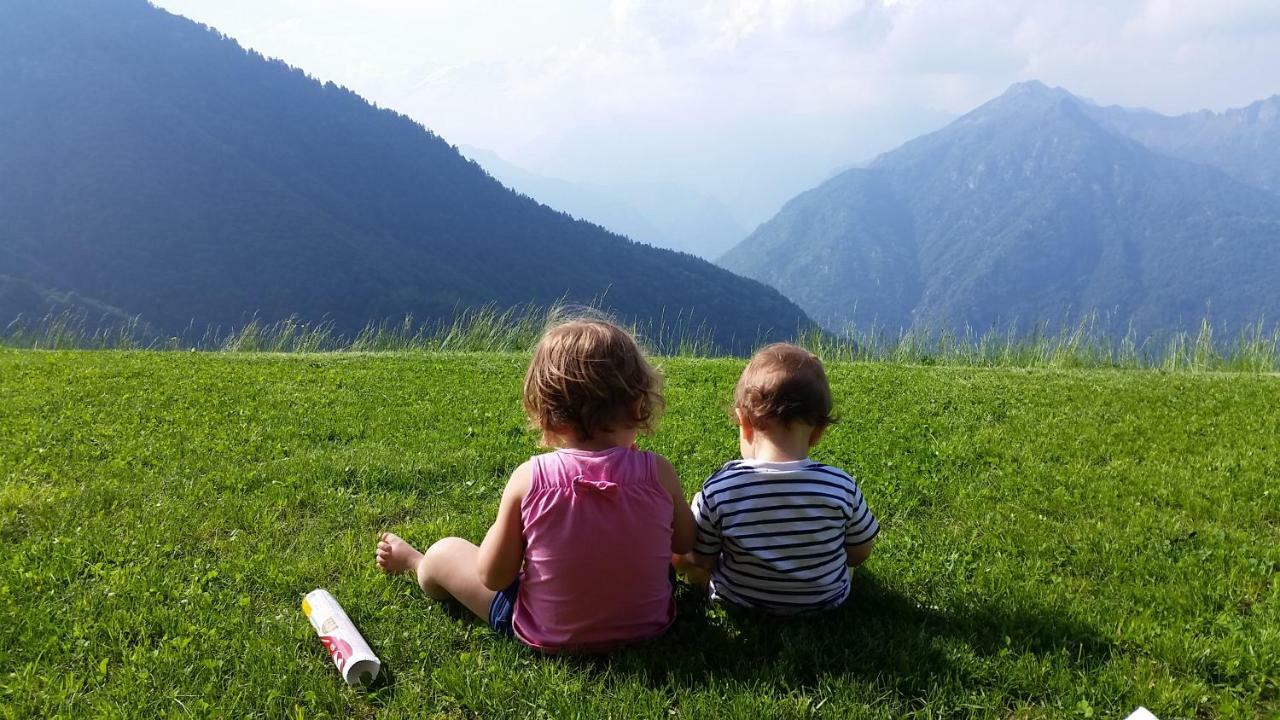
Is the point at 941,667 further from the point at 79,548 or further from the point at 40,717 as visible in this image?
the point at 79,548

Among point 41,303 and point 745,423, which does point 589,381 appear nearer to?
point 745,423

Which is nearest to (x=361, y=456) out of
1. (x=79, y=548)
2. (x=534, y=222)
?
(x=79, y=548)

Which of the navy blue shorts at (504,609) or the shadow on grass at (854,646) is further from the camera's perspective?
the navy blue shorts at (504,609)

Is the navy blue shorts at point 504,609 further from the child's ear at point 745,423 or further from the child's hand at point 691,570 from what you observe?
the child's ear at point 745,423

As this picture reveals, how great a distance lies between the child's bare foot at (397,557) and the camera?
392 centimetres

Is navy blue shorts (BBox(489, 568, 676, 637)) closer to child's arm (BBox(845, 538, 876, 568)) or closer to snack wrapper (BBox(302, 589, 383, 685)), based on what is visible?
snack wrapper (BBox(302, 589, 383, 685))

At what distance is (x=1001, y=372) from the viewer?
10.0 meters

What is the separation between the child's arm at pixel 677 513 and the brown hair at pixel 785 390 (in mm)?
471

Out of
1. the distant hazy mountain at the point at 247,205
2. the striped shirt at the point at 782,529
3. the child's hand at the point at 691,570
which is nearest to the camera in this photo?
the striped shirt at the point at 782,529

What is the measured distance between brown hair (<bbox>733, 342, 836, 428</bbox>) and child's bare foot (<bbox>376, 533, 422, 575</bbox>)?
1.88 m

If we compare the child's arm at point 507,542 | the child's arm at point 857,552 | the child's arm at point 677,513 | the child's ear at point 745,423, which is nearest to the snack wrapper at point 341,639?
the child's arm at point 507,542

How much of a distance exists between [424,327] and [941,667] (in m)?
12.8

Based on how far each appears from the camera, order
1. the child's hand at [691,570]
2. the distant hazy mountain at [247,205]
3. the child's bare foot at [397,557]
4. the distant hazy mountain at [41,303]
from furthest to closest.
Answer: the distant hazy mountain at [247,205] → the distant hazy mountain at [41,303] → the child's bare foot at [397,557] → the child's hand at [691,570]

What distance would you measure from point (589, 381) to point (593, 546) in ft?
2.08
